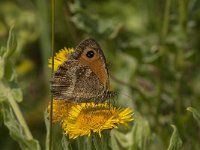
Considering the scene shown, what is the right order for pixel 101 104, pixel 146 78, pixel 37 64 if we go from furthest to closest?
pixel 37 64 → pixel 146 78 → pixel 101 104

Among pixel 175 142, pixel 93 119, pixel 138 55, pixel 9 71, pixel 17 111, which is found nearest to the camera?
pixel 93 119

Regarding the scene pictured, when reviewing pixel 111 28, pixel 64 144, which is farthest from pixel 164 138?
pixel 64 144

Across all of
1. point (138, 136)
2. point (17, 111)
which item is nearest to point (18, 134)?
point (17, 111)

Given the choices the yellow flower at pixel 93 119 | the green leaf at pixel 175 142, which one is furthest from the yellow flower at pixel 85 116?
the green leaf at pixel 175 142

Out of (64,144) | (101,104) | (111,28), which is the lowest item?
(64,144)

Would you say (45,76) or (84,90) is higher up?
(45,76)

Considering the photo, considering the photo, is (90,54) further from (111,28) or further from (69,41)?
(69,41)

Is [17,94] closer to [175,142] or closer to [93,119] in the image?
[93,119]
